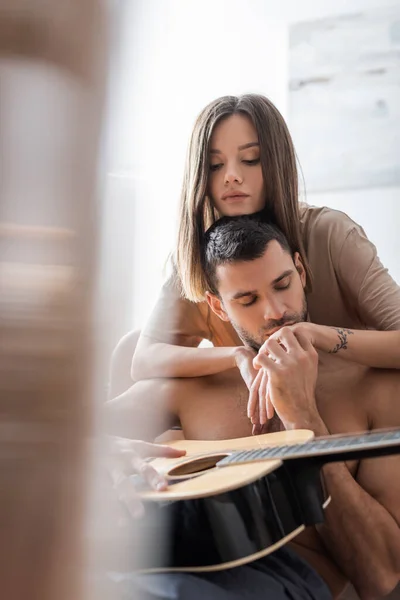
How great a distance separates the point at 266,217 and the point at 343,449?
0.61m

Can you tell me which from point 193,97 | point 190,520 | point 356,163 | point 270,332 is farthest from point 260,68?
point 190,520

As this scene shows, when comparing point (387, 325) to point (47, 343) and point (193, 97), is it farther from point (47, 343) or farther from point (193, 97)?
point (47, 343)

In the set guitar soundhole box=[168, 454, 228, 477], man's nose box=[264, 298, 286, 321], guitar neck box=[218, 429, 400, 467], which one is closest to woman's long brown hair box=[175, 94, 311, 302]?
man's nose box=[264, 298, 286, 321]

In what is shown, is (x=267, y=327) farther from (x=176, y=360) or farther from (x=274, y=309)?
(x=176, y=360)

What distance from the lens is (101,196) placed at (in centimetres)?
12

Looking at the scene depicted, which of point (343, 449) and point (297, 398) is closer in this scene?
point (343, 449)

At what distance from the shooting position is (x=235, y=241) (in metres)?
→ 1.01

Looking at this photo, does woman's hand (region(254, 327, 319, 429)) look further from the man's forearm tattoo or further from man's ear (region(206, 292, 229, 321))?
man's ear (region(206, 292, 229, 321))

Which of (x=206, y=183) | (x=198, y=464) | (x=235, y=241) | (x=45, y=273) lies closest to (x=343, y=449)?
(x=198, y=464)

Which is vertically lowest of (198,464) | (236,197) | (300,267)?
(198,464)

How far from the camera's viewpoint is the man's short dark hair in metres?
1.00

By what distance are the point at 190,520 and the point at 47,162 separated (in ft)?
1.56

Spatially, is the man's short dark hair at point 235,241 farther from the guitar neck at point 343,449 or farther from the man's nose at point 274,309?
the guitar neck at point 343,449

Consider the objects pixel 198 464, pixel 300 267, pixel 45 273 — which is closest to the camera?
pixel 45 273
